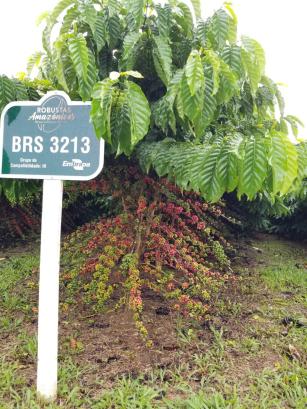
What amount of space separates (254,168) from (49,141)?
3.17ft

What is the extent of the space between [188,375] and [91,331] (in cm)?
72

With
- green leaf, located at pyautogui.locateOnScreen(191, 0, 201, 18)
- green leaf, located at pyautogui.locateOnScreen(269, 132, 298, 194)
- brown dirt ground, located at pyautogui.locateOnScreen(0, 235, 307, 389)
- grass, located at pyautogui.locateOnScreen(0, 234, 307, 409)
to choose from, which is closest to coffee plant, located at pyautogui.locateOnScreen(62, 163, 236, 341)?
brown dirt ground, located at pyautogui.locateOnScreen(0, 235, 307, 389)

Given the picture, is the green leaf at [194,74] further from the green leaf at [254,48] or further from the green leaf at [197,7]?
the green leaf at [197,7]

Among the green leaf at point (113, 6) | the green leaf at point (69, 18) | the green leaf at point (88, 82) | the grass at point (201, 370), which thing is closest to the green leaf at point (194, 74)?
the green leaf at point (88, 82)

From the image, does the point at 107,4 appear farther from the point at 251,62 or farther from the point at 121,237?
the point at 121,237

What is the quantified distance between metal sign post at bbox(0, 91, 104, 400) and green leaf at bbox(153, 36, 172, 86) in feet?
1.75

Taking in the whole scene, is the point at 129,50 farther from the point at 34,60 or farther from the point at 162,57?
the point at 34,60

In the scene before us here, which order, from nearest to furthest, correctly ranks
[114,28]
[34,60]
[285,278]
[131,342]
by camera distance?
[114,28], [131,342], [34,60], [285,278]

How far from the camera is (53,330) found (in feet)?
7.27

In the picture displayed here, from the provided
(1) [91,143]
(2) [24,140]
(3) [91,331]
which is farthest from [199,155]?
(3) [91,331]

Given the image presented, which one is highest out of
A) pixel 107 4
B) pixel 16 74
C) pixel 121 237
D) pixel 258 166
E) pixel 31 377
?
pixel 107 4

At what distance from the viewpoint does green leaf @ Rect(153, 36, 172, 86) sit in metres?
2.42

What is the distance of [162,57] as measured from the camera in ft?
7.96

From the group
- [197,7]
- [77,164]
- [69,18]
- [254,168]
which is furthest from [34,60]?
[254,168]
